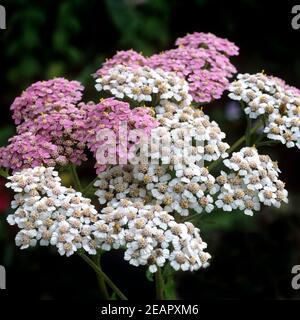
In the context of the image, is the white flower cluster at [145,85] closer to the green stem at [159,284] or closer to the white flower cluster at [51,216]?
the white flower cluster at [51,216]

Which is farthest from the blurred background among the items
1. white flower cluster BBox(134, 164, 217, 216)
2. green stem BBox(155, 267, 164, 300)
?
white flower cluster BBox(134, 164, 217, 216)

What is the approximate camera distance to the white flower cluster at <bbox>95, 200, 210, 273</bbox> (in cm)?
239

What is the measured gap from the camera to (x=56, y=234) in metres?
2.41

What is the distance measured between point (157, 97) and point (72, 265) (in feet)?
6.47

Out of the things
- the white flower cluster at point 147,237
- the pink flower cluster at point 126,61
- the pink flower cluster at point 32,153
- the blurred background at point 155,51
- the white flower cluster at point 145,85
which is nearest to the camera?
the white flower cluster at point 147,237

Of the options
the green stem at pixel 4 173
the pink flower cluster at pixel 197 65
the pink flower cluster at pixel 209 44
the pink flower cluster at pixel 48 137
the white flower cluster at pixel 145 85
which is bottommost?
the green stem at pixel 4 173

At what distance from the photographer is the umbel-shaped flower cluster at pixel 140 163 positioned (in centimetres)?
243

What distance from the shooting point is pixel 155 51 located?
6.23 metres

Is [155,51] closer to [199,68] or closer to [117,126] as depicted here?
[199,68]

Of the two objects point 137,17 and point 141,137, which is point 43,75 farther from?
point 141,137

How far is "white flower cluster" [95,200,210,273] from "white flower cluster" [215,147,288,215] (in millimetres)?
228

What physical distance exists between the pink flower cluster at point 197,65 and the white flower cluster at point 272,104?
0.09m

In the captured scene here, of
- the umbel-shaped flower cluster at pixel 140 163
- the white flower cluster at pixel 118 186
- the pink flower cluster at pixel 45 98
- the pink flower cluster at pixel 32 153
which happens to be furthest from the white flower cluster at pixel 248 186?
the pink flower cluster at pixel 45 98
